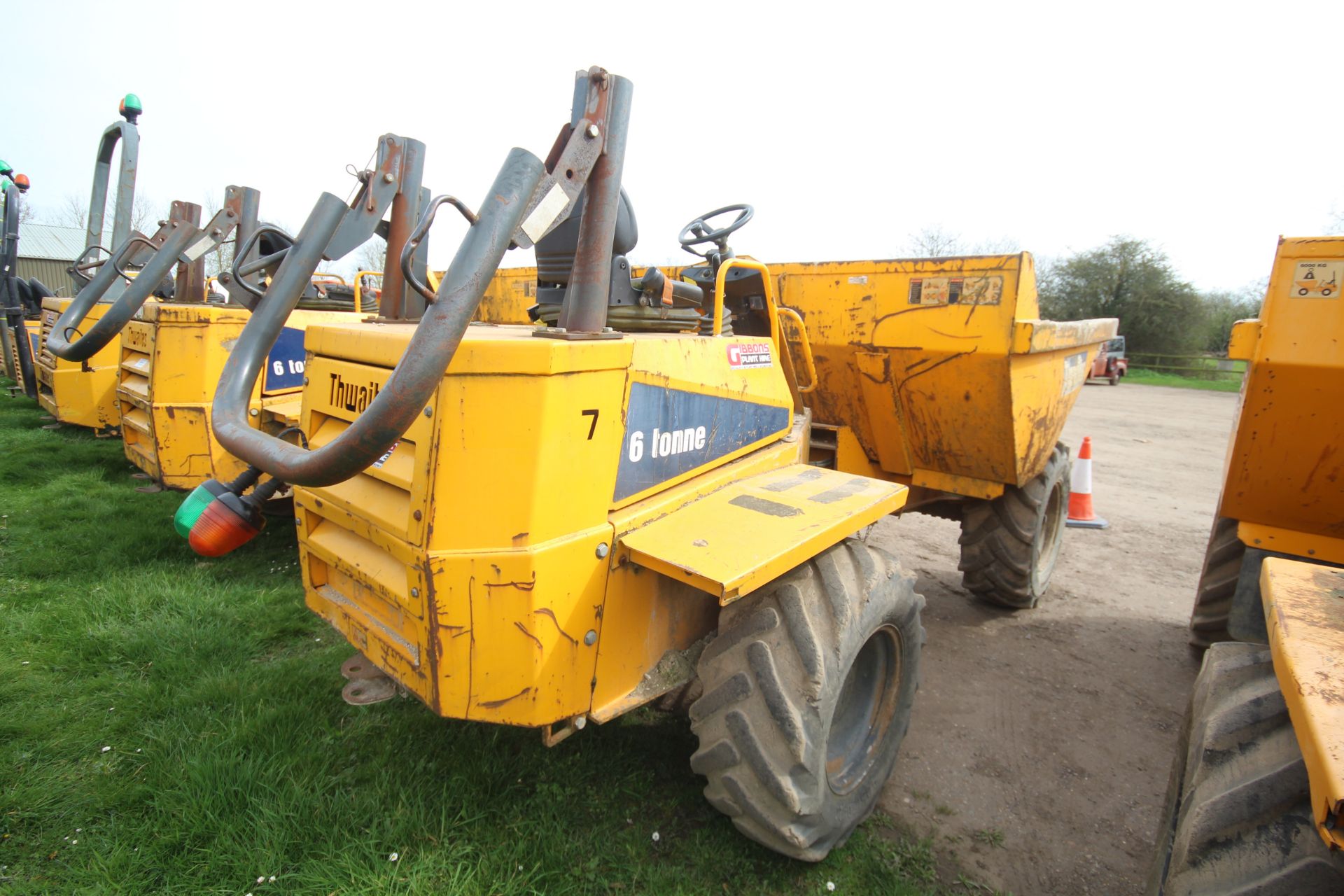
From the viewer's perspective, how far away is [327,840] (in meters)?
2.42

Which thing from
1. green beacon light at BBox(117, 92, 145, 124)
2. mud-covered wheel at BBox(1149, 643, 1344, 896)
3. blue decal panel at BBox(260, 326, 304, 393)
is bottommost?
mud-covered wheel at BBox(1149, 643, 1344, 896)

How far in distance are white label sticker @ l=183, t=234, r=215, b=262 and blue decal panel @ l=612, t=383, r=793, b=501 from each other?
3182 mm

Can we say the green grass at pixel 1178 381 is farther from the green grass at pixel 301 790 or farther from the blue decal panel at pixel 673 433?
the green grass at pixel 301 790

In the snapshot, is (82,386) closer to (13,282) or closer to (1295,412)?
(13,282)

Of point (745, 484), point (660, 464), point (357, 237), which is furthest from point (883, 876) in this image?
point (357, 237)

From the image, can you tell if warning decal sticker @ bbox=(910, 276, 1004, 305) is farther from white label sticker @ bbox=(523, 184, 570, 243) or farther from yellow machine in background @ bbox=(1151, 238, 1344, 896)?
white label sticker @ bbox=(523, 184, 570, 243)

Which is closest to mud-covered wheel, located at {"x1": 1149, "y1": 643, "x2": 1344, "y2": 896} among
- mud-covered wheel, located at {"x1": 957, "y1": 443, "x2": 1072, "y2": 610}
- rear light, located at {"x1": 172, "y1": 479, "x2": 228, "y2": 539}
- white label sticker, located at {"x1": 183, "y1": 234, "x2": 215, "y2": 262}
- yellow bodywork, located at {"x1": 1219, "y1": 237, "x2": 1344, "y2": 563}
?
yellow bodywork, located at {"x1": 1219, "y1": 237, "x2": 1344, "y2": 563}

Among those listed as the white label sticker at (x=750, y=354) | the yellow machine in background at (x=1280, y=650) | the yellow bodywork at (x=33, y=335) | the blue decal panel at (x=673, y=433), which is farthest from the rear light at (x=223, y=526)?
the yellow bodywork at (x=33, y=335)

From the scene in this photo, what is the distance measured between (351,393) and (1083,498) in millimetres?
7101

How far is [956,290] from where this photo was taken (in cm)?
379

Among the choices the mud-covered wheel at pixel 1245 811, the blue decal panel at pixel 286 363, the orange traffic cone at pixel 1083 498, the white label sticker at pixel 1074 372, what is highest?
the white label sticker at pixel 1074 372

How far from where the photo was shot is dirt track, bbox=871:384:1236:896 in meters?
2.77

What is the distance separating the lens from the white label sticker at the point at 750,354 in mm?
2719

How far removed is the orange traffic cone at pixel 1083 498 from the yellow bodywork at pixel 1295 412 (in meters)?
3.85
